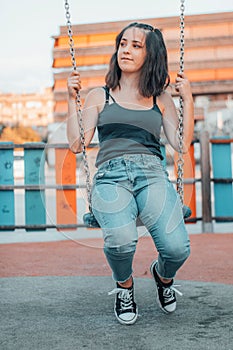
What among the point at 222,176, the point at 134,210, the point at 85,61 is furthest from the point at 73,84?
the point at 85,61

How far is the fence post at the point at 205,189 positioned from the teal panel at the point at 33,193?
5.34ft

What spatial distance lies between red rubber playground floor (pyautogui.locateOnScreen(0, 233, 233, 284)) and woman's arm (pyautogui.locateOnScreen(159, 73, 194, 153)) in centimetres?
121

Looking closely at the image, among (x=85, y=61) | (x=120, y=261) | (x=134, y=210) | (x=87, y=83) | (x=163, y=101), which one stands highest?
(x=85, y=61)

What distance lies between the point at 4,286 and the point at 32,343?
123cm

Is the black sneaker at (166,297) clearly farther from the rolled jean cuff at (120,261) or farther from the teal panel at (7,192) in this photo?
the teal panel at (7,192)

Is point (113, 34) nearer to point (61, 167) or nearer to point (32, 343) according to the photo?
point (61, 167)

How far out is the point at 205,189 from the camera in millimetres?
6359

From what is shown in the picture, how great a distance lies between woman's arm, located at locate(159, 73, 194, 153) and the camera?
279 centimetres

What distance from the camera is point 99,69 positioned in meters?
32.4

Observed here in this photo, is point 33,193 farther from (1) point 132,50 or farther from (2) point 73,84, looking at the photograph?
(1) point 132,50

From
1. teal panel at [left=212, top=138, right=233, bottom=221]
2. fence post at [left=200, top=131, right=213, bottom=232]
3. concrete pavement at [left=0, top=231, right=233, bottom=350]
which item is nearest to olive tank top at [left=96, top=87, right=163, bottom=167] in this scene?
concrete pavement at [left=0, top=231, right=233, bottom=350]

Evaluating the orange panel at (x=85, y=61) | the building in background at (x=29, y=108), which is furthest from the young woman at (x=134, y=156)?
the building in background at (x=29, y=108)

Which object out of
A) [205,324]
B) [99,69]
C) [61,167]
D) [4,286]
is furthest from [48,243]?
[99,69]

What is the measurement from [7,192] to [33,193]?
10.4 inches
